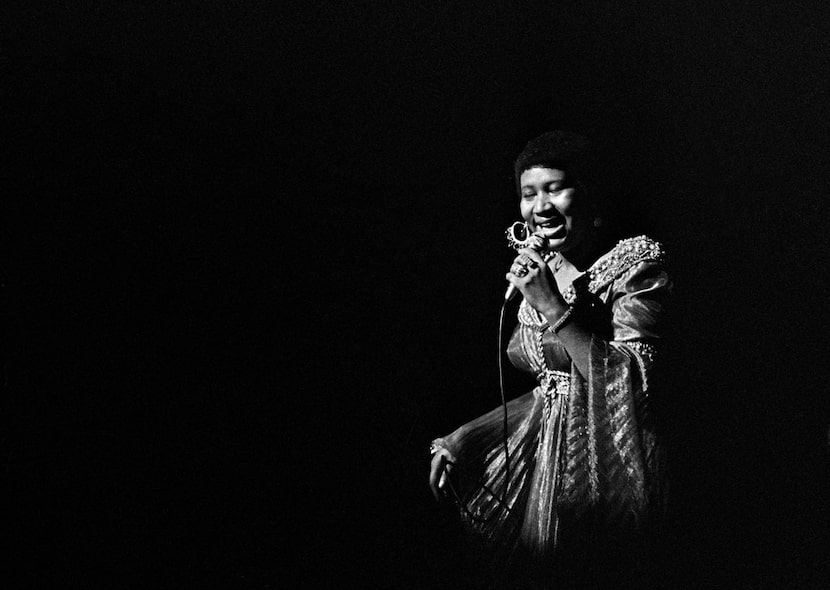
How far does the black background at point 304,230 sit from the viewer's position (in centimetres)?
171

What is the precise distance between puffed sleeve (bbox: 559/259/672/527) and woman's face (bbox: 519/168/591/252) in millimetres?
157

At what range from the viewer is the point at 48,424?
1.79 metres

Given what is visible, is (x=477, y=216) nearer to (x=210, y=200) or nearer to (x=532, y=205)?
(x=532, y=205)

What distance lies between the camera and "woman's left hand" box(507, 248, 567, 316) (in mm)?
1504

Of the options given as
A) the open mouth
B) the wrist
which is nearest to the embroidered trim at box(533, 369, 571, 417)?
the wrist

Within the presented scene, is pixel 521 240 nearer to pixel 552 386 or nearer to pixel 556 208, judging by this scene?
pixel 556 208

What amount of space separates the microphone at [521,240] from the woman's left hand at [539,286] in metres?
0.04

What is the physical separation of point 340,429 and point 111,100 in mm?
747

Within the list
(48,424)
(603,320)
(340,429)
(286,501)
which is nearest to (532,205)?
(603,320)

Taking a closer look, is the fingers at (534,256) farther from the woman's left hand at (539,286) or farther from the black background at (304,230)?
the black background at (304,230)

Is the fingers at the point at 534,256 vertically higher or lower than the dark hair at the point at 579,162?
lower

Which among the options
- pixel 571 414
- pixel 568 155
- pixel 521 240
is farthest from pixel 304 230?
pixel 571 414

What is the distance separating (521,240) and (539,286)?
0.67ft

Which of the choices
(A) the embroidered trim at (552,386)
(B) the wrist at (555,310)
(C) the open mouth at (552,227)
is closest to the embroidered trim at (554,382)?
(A) the embroidered trim at (552,386)
